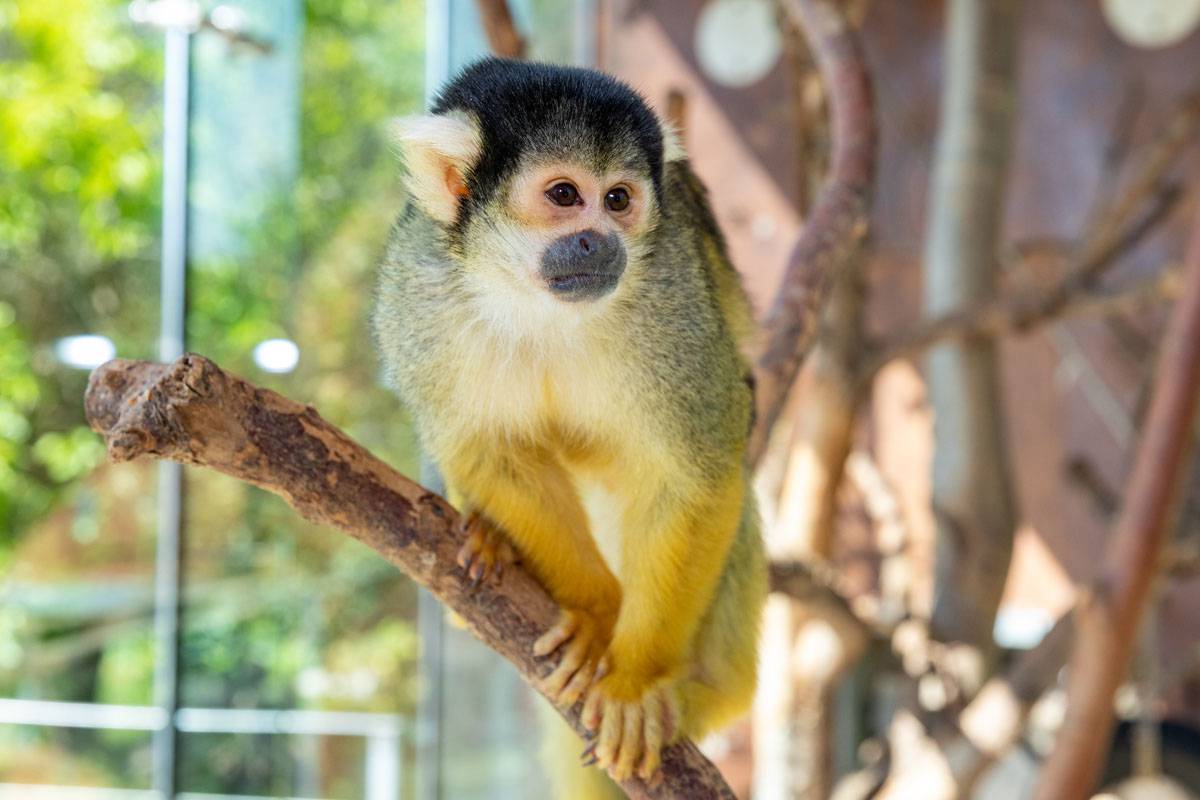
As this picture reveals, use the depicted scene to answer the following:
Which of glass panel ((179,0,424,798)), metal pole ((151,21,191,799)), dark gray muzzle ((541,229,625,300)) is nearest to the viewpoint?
dark gray muzzle ((541,229,625,300))

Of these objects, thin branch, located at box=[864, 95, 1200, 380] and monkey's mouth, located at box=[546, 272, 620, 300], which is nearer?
monkey's mouth, located at box=[546, 272, 620, 300]

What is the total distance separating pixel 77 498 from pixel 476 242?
2243mm

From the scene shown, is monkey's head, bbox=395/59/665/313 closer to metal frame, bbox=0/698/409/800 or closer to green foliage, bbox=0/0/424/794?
green foliage, bbox=0/0/424/794

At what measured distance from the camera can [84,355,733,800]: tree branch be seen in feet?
4.56

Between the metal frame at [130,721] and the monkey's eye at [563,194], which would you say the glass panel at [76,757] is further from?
the monkey's eye at [563,194]

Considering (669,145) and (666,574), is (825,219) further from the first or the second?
(666,574)

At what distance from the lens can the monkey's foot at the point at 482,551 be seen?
1681 mm

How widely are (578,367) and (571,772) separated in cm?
85

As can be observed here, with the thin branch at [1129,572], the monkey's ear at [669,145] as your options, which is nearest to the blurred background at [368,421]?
the thin branch at [1129,572]

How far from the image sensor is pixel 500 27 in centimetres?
299

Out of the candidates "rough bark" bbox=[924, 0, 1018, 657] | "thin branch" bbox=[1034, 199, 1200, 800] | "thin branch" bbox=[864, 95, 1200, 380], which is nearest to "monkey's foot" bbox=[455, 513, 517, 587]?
"thin branch" bbox=[1034, 199, 1200, 800]

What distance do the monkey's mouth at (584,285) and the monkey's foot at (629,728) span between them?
60 centimetres

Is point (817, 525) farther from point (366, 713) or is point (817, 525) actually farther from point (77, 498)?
point (77, 498)

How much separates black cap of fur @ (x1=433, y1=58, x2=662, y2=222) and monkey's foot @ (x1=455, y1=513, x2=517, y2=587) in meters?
0.50
